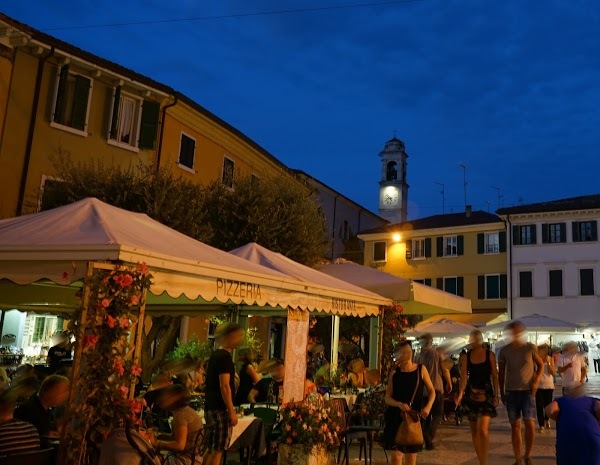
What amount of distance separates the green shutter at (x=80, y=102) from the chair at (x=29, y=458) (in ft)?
46.6

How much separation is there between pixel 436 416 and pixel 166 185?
7727mm

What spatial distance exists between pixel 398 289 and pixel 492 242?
2943 centimetres

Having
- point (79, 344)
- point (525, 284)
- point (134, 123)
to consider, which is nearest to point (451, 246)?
point (525, 284)

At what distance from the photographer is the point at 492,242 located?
3991 centimetres

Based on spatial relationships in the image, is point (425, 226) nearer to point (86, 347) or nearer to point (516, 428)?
point (516, 428)

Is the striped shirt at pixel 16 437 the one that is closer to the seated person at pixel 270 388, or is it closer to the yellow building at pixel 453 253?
the seated person at pixel 270 388

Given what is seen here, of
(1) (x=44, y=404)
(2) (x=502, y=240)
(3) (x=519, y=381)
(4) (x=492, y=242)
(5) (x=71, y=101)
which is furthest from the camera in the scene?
(4) (x=492, y=242)

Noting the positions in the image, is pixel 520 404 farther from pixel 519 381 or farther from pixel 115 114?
pixel 115 114

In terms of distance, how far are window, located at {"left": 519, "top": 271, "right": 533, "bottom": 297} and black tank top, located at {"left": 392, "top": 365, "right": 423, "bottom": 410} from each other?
109 feet

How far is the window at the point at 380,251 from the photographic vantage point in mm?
43500

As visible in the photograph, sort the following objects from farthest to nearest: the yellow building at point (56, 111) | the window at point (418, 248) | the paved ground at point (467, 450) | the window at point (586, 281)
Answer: the window at point (418, 248) → the window at point (586, 281) → the yellow building at point (56, 111) → the paved ground at point (467, 450)

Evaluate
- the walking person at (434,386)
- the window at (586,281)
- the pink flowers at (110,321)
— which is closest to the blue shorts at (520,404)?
the walking person at (434,386)

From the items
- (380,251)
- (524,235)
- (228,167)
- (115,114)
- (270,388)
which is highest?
(524,235)

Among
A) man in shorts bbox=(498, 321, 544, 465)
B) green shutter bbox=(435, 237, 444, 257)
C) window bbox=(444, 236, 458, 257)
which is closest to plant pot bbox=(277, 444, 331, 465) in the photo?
man in shorts bbox=(498, 321, 544, 465)
